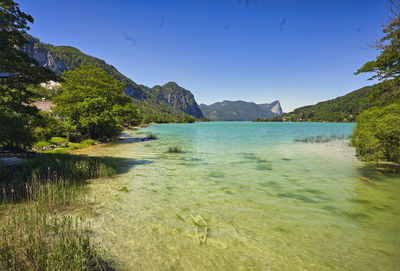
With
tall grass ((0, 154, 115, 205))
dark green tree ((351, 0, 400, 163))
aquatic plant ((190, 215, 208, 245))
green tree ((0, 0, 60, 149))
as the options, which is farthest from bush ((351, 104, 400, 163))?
green tree ((0, 0, 60, 149))

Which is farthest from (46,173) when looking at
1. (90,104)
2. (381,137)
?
(381,137)

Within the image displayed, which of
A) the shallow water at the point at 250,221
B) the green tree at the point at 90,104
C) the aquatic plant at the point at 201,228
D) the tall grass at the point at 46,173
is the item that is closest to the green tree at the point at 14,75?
the tall grass at the point at 46,173

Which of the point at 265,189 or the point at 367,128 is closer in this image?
the point at 265,189

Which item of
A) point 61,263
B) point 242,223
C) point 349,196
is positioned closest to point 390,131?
point 349,196

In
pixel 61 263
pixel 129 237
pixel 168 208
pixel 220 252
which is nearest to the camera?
pixel 61 263

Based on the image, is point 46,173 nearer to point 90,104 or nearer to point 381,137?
point 90,104

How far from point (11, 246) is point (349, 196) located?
17.0m

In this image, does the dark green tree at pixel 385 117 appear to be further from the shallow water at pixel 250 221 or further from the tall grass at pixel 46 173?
the tall grass at pixel 46 173

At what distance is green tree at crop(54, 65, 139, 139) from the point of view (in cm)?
3362

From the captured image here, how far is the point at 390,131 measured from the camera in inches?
628

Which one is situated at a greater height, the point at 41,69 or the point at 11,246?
the point at 41,69

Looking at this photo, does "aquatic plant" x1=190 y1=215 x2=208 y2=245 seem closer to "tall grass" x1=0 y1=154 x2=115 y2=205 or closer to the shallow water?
the shallow water

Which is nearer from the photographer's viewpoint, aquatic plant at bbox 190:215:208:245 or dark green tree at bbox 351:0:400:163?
aquatic plant at bbox 190:215:208:245

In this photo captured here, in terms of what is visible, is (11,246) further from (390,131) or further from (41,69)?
(390,131)
